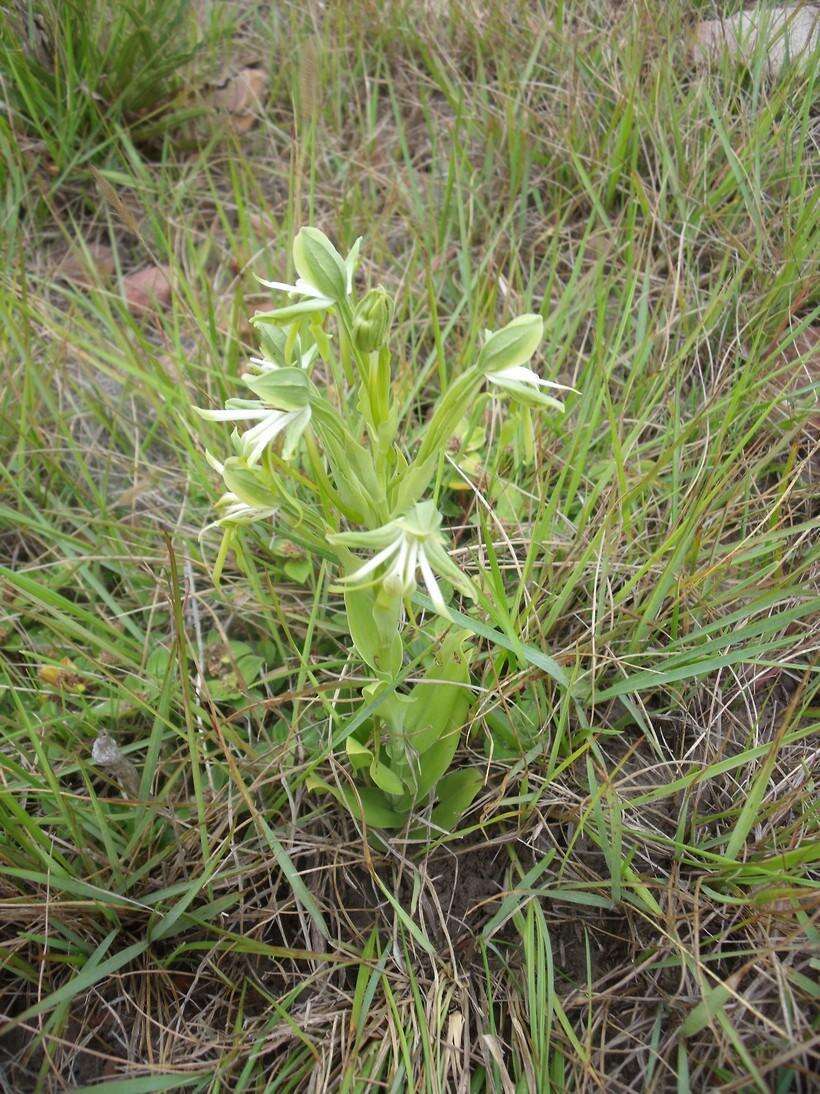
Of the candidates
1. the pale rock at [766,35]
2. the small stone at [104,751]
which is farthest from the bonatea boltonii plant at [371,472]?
the pale rock at [766,35]

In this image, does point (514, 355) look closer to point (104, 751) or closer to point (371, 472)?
point (371, 472)

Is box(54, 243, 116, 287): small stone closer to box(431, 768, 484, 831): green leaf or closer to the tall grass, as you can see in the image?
the tall grass

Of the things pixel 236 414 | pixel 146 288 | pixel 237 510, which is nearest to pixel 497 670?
pixel 237 510

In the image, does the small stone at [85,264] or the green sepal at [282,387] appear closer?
the green sepal at [282,387]

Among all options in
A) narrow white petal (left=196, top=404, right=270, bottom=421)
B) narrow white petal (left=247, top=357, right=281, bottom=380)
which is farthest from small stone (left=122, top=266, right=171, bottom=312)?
narrow white petal (left=196, top=404, right=270, bottom=421)

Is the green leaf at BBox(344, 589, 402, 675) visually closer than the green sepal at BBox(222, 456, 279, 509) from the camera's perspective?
No

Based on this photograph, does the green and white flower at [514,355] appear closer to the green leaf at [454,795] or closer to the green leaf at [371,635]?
the green leaf at [371,635]

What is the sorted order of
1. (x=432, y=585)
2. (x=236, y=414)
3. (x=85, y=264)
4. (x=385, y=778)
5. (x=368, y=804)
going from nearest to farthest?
(x=432, y=585) → (x=236, y=414) → (x=385, y=778) → (x=368, y=804) → (x=85, y=264)

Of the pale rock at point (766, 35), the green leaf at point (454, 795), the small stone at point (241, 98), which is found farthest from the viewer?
the small stone at point (241, 98)
